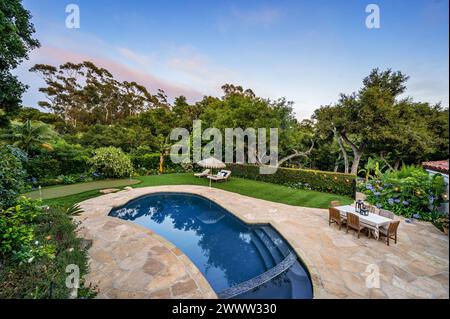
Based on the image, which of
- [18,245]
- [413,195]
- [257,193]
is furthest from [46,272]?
[413,195]

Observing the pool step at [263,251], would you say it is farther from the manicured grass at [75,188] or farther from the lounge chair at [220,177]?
the manicured grass at [75,188]

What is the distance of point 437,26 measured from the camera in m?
2.09

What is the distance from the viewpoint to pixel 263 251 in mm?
5555

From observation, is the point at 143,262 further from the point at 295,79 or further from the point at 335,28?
the point at 295,79

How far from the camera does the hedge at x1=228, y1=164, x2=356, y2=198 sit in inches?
411

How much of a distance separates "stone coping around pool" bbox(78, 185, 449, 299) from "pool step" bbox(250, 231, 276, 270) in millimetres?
671

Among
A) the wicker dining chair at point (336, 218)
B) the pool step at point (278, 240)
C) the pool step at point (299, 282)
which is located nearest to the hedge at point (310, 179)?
the wicker dining chair at point (336, 218)

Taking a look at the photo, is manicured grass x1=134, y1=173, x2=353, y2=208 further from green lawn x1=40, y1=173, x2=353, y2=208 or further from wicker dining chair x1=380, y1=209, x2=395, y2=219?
wicker dining chair x1=380, y1=209, x2=395, y2=219

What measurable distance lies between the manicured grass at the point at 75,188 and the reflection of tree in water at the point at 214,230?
324 centimetres

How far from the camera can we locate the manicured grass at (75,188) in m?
8.96

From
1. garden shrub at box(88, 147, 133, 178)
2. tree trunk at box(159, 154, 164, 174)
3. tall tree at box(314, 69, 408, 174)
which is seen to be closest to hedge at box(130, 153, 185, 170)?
tree trunk at box(159, 154, 164, 174)

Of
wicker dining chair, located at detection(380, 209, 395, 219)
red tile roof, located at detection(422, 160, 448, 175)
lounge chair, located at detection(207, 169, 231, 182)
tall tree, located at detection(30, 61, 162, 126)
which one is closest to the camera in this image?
wicker dining chair, located at detection(380, 209, 395, 219)

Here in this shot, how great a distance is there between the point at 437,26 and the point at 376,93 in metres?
13.7

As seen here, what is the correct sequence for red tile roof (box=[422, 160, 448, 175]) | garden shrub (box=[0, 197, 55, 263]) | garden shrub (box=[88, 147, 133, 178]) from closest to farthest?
garden shrub (box=[0, 197, 55, 263])
red tile roof (box=[422, 160, 448, 175])
garden shrub (box=[88, 147, 133, 178])
